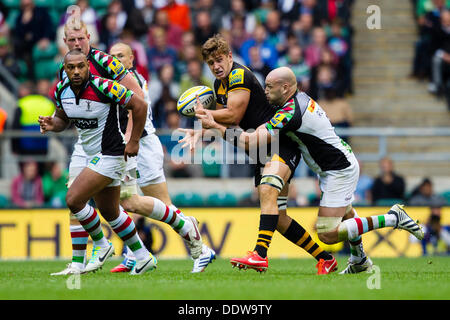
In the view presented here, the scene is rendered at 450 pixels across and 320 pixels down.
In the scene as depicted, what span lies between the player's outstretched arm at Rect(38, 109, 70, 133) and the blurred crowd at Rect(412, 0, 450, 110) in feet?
35.5

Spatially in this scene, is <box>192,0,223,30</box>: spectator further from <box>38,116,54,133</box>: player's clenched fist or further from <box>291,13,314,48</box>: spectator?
<box>38,116,54,133</box>: player's clenched fist

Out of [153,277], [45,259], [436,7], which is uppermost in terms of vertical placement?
[436,7]


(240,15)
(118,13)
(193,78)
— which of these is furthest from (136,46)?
(240,15)

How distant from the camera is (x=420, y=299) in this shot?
6.69 meters

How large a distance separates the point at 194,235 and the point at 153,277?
899mm

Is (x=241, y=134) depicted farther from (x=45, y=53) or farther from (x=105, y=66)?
(x=45, y=53)

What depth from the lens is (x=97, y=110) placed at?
8.46 m

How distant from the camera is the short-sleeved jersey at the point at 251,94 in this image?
899 centimetres

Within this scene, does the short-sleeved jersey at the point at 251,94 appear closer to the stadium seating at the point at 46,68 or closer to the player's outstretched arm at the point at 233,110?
the player's outstretched arm at the point at 233,110

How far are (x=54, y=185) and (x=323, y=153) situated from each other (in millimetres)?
7457

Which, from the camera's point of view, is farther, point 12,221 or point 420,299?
point 12,221

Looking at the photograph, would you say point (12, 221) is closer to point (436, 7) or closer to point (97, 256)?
point (97, 256)

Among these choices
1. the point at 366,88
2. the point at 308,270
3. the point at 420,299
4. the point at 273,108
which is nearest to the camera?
the point at 420,299
